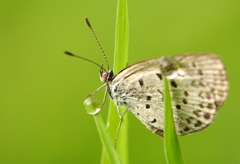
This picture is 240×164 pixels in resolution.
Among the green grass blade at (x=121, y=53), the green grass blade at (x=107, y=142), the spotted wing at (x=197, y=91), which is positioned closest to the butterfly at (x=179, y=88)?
the spotted wing at (x=197, y=91)

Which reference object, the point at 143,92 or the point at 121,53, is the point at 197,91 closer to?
the point at 143,92

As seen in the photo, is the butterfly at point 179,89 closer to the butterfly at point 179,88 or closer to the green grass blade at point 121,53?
the butterfly at point 179,88

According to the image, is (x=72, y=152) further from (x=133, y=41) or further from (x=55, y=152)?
(x=133, y=41)

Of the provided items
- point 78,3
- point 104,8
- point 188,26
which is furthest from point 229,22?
point 78,3

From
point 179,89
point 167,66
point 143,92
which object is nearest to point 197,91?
point 179,89

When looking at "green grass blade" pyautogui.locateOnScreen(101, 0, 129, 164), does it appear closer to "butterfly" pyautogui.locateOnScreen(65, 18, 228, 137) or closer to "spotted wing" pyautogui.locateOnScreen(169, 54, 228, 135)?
"butterfly" pyautogui.locateOnScreen(65, 18, 228, 137)
